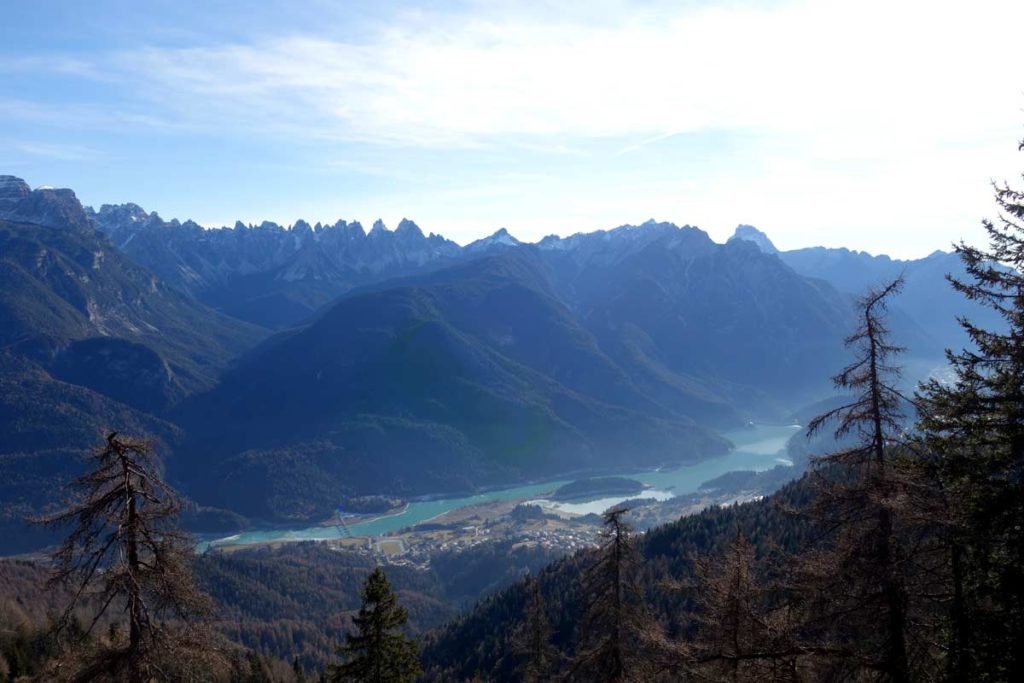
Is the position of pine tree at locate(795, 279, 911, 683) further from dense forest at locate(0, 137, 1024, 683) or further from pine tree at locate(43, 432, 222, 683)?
pine tree at locate(43, 432, 222, 683)

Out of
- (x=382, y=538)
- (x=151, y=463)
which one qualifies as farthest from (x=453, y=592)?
(x=151, y=463)

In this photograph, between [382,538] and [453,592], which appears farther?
[382,538]

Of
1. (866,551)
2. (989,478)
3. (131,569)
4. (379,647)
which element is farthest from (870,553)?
(379,647)

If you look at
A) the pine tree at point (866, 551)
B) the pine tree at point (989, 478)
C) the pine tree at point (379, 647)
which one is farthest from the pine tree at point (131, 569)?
the pine tree at point (989, 478)

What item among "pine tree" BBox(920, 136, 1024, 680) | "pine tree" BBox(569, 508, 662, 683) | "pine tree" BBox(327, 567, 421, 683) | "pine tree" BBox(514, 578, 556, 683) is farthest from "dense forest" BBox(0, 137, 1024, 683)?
"pine tree" BBox(514, 578, 556, 683)

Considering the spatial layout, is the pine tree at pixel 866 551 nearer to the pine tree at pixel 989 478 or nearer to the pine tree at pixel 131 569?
the pine tree at pixel 989 478

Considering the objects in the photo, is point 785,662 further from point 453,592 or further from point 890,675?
point 453,592

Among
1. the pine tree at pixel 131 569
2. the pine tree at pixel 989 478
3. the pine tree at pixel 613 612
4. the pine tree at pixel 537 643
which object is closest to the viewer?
the pine tree at pixel 989 478

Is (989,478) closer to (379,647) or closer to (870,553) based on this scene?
(870,553)
